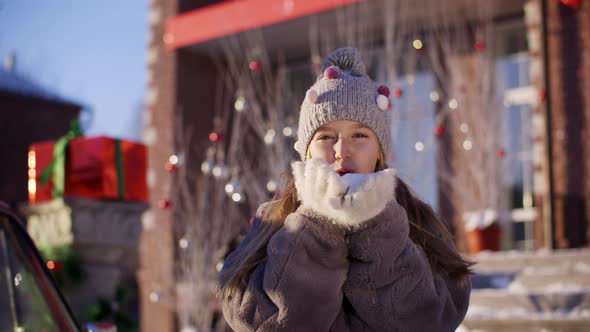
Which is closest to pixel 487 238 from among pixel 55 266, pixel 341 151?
pixel 55 266

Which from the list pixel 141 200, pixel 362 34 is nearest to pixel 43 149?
pixel 141 200

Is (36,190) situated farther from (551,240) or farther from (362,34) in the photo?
(551,240)

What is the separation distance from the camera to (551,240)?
26.9 feet

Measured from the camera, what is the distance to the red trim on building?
32.5 feet

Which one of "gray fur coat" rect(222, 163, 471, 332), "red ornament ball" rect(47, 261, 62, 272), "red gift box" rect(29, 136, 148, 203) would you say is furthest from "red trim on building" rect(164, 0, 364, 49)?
"gray fur coat" rect(222, 163, 471, 332)

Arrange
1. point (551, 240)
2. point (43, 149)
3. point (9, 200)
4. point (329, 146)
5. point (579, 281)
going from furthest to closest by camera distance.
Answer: point (9, 200) < point (551, 240) < point (579, 281) < point (43, 149) < point (329, 146)

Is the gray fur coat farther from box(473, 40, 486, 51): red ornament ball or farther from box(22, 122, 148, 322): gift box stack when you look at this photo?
box(473, 40, 486, 51): red ornament ball

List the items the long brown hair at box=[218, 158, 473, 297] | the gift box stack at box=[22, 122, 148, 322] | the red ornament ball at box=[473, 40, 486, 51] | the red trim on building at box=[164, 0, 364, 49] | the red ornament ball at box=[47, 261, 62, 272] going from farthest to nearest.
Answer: the red trim on building at box=[164, 0, 364, 49] < the red ornament ball at box=[473, 40, 486, 51] < the gift box stack at box=[22, 122, 148, 322] < the red ornament ball at box=[47, 261, 62, 272] < the long brown hair at box=[218, 158, 473, 297]

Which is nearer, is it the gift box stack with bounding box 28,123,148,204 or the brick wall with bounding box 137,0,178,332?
the gift box stack with bounding box 28,123,148,204

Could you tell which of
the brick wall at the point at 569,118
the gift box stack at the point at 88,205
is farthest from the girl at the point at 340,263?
the brick wall at the point at 569,118

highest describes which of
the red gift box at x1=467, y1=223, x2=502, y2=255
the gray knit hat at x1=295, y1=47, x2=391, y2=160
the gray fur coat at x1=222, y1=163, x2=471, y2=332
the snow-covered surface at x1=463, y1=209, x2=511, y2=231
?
the gray knit hat at x1=295, y1=47, x2=391, y2=160

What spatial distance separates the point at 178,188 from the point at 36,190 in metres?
4.95

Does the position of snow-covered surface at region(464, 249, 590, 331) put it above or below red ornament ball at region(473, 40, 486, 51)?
below

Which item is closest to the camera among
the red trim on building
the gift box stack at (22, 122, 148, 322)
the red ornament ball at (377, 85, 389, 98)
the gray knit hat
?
the gray knit hat
